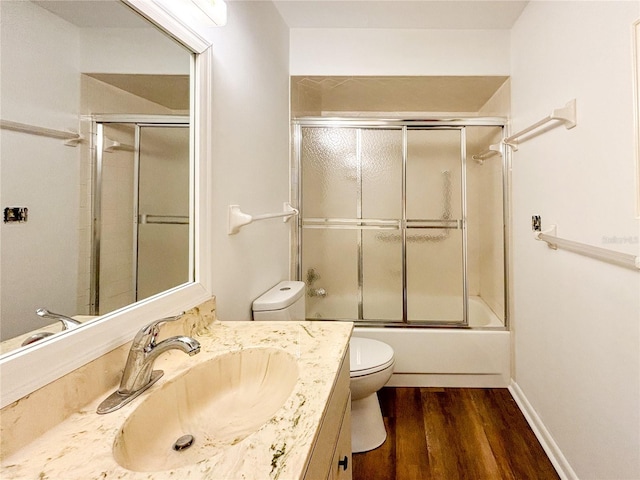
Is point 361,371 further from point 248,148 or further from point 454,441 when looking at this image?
point 248,148

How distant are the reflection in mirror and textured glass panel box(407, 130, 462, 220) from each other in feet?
5.82

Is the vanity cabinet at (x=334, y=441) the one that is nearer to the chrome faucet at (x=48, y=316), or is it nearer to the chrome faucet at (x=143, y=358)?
the chrome faucet at (x=143, y=358)

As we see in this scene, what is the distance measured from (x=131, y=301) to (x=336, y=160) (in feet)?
6.17

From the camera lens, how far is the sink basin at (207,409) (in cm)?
67

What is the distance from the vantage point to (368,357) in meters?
1.75

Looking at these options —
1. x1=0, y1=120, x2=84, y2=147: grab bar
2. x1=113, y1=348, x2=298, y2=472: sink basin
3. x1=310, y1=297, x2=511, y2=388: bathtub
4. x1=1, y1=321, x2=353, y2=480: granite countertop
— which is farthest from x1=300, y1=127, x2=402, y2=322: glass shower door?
x1=0, y1=120, x2=84, y2=147: grab bar

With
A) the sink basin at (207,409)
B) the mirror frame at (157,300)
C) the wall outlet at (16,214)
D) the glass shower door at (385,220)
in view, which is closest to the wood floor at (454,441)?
the glass shower door at (385,220)

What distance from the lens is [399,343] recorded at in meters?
2.31

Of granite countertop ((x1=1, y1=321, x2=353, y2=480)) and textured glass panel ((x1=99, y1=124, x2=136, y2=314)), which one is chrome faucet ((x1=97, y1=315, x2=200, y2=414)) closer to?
granite countertop ((x1=1, y1=321, x2=353, y2=480))

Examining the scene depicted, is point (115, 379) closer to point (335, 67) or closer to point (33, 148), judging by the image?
point (33, 148)

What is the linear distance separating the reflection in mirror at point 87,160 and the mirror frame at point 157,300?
3 centimetres

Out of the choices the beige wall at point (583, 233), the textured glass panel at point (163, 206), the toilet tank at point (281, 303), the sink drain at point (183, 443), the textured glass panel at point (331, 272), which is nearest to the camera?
the sink drain at point (183, 443)

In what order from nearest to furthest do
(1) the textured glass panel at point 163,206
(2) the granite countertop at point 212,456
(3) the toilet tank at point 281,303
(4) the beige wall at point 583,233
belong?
(2) the granite countertop at point 212,456
(1) the textured glass panel at point 163,206
(4) the beige wall at point 583,233
(3) the toilet tank at point 281,303

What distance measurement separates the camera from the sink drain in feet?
2.38
